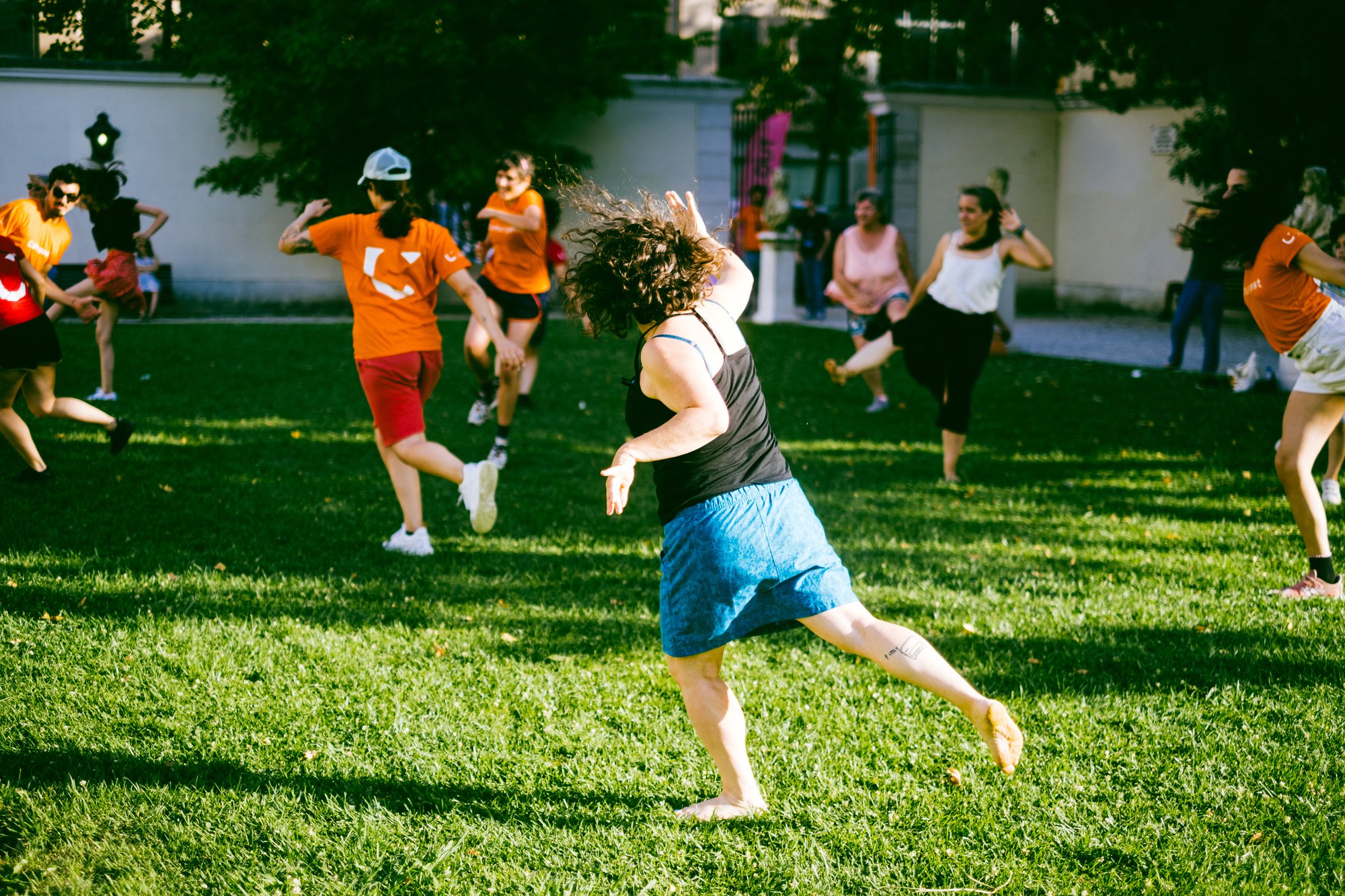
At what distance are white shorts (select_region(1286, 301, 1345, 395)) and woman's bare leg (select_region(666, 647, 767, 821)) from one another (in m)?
3.51

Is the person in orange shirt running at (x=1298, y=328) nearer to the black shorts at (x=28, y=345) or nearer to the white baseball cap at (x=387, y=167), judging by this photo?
the white baseball cap at (x=387, y=167)

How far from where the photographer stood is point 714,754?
11.2ft

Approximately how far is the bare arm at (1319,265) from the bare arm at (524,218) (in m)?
5.09

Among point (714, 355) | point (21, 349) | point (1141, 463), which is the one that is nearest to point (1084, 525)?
point (1141, 463)

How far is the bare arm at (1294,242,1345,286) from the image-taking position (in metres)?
5.10

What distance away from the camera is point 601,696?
436cm

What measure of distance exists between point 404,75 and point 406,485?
47.8ft

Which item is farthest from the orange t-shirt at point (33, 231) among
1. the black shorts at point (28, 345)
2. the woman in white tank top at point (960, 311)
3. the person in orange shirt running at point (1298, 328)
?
the person in orange shirt running at point (1298, 328)

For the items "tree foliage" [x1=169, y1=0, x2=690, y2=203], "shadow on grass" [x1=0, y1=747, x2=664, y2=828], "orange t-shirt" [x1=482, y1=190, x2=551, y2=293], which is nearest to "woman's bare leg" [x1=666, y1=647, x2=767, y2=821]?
"shadow on grass" [x1=0, y1=747, x2=664, y2=828]

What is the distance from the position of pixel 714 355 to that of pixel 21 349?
520 cm

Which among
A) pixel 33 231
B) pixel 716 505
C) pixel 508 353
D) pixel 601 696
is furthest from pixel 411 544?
pixel 716 505

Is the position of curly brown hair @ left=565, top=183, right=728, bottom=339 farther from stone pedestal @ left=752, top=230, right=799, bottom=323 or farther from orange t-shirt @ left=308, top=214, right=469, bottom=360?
stone pedestal @ left=752, top=230, right=799, bottom=323

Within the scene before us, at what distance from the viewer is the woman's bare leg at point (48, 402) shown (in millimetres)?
7215

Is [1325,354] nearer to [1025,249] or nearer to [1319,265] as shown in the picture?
[1319,265]
